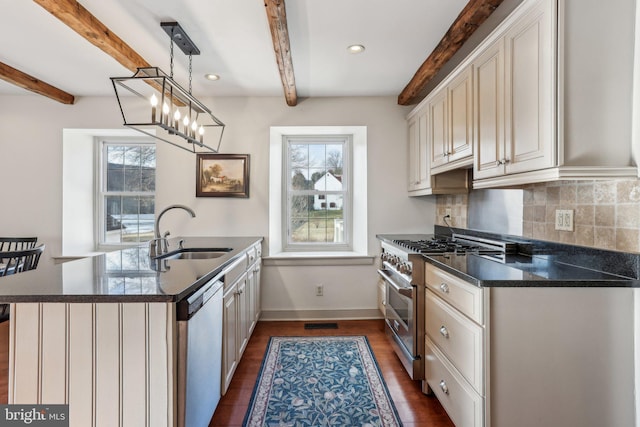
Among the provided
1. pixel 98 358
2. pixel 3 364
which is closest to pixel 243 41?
pixel 98 358

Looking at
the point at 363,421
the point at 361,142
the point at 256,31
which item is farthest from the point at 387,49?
the point at 363,421

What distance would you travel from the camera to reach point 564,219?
169 cm

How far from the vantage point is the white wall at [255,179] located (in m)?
3.30

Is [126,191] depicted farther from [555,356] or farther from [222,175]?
[555,356]

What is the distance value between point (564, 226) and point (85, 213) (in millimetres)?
4522

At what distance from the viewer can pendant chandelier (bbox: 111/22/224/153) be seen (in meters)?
1.69

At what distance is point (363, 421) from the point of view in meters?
1.77

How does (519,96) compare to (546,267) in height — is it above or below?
above

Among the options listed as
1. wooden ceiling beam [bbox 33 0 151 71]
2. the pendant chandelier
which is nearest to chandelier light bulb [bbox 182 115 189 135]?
the pendant chandelier

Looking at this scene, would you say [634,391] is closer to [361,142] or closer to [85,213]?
[361,142]

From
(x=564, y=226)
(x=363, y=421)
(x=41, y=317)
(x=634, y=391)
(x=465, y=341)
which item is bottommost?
(x=363, y=421)

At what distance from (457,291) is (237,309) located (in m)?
1.44

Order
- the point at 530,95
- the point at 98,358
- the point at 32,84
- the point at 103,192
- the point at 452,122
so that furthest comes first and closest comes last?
the point at 103,192, the point at 32,84, the point at 452,122, the point at 530,95, the point at 98,358

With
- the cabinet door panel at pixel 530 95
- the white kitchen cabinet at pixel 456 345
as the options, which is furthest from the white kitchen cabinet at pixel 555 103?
the white kitchen cabinet at pixel 456 345
